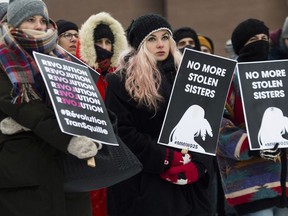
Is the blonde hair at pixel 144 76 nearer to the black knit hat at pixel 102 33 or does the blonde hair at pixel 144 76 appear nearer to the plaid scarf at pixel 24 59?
the plaid scarf at pixel 24 59

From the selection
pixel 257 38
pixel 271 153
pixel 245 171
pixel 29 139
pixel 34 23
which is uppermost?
pixel 34 23

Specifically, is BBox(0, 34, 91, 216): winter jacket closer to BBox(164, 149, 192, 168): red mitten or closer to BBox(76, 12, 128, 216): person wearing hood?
BBox(164, 149, 192, 168): red mitten

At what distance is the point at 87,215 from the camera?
17.2 feet

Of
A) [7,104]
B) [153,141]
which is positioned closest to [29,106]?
[7,104]

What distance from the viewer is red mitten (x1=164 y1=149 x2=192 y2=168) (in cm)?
562

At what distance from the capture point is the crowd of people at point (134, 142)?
485 cm

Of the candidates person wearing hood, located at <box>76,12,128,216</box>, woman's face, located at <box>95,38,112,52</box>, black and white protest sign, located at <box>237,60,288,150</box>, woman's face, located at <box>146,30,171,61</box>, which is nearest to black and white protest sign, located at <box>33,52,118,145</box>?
woman's face, located at <box>146,30,171,61</box>

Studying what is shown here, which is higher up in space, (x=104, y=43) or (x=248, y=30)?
(x=248, y=30)

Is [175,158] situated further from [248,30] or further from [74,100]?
[248,30]

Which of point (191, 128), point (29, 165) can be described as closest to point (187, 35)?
point (191, 128)

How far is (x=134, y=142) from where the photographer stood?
5.63m

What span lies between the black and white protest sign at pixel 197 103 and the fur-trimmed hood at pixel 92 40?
4.91ft

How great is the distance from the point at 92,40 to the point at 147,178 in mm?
1835

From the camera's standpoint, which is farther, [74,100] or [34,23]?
[34,23]
